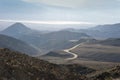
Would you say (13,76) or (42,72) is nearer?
(13,76)

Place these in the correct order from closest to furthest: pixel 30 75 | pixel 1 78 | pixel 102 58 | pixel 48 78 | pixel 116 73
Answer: pixel 1 78 → pixel 30 75 → pixel 48 78 → pixel 116 73 → pixel 102 58

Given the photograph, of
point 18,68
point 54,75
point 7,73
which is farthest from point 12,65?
point 54,75

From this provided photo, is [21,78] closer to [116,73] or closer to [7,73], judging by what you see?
[7,73]

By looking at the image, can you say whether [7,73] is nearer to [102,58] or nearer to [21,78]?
[21,78]

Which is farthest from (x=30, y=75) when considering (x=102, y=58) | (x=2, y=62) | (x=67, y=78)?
(x=102, y=58)

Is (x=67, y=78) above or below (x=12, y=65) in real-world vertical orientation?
below

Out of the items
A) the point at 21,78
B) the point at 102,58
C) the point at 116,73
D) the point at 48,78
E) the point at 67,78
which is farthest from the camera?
the point at 102,58

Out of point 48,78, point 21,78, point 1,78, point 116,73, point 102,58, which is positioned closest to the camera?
point 1,78

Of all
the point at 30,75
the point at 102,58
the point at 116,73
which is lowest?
the point at 102,58

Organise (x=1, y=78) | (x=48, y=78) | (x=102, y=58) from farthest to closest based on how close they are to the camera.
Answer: (x=102, y=58) < (x=48, y=78) < (x=1, y=78)
